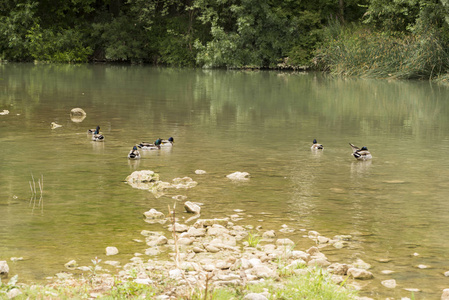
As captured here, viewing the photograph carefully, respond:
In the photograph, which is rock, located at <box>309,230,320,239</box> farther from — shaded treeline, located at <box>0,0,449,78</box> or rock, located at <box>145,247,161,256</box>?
shaded treeline, located at <box>0,0,449,78</box>

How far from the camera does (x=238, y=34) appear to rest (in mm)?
51000

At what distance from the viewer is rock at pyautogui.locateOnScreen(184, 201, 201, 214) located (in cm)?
928

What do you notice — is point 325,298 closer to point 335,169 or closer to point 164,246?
point 164,246

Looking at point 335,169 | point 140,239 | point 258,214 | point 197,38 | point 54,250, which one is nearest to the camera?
point 54,250

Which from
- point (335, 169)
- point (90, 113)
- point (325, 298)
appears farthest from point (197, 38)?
point (325, 298)

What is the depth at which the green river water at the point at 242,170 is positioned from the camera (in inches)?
308

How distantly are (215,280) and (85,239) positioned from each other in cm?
228

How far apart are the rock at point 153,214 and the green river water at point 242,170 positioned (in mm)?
121

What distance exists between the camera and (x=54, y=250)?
7551 mm

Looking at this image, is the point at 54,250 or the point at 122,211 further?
the point at 122,211

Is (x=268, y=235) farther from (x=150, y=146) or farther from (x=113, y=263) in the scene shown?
(x=150, y=146)

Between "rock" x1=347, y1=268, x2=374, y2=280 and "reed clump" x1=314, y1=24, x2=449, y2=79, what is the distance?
35.8 meters

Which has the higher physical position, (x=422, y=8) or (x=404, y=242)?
(x=422, y=8)

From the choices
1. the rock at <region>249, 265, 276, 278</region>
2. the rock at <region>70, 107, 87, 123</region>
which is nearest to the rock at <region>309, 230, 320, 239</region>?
the rock at <region>249, 265, 276, 278</region>
